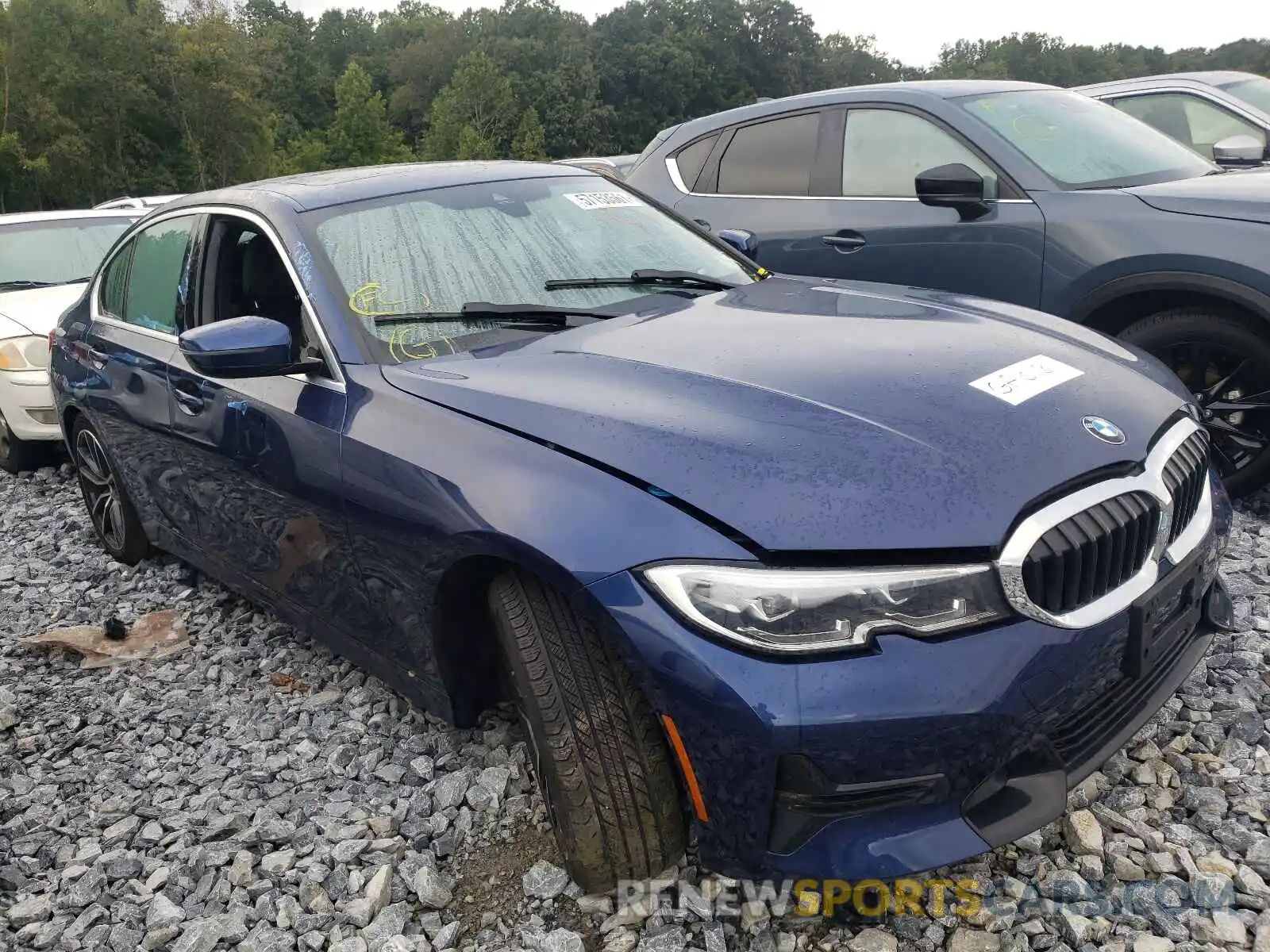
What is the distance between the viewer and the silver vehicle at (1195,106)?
662 cm

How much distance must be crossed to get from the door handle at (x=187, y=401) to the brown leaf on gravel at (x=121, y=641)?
0.98 m

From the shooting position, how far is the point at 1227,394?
Answer: 3.68 meters

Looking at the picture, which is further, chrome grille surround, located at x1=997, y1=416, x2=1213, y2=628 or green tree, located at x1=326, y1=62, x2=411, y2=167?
green tree, located at x1=326, y1=62, x2=411, y2=167

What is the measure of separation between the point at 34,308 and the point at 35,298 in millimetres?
236

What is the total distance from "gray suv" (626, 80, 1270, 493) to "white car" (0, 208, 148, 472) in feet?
12.1

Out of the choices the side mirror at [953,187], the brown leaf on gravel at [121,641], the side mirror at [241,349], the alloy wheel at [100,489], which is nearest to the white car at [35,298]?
the alloy wheel at [100,489]

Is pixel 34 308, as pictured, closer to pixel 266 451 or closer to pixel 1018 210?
pixel 266 451

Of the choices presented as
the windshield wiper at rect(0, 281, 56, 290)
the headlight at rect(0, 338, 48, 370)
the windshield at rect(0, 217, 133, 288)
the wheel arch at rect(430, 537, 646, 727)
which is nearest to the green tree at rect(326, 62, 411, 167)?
the windshield at rect(0, 217, 133, 288)

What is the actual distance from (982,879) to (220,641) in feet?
9.01

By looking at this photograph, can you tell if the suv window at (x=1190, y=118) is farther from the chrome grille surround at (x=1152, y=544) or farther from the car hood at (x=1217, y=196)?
the chrome grille surround at (x=1152, y=544)

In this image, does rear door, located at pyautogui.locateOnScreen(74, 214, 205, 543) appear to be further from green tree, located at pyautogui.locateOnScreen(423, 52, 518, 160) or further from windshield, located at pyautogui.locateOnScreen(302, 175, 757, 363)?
green tree, located at pyautogui.locateOnScreen(423, 52, 518, 160)

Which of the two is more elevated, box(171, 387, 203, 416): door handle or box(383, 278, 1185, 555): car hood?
box(383, 278, 1185, 555): car hood

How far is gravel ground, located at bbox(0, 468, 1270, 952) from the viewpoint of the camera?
2.06 meters

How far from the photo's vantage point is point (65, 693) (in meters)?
3.46
